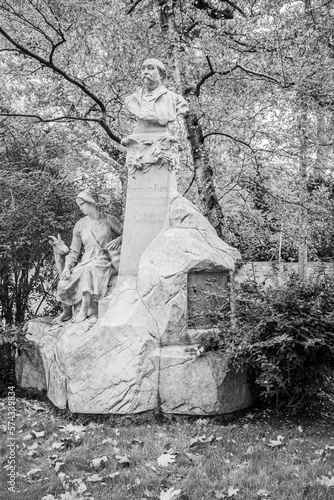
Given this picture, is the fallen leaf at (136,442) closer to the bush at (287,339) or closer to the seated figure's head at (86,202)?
the bush at (287,339)

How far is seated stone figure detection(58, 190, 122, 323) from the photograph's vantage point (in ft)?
22.5

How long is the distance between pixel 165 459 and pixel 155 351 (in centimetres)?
148

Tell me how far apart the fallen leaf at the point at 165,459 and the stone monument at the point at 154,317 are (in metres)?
1.14

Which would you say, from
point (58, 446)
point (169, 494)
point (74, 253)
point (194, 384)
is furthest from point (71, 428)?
point (74, 253)

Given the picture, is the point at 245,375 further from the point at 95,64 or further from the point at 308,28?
the point at 95,64

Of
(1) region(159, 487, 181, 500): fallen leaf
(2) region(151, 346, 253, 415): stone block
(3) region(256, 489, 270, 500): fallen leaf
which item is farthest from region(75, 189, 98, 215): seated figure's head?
(3) region(256, 489, 270, 500): fallen leaf

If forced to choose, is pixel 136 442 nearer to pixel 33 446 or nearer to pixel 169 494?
pixel 33 446

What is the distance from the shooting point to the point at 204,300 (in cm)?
605

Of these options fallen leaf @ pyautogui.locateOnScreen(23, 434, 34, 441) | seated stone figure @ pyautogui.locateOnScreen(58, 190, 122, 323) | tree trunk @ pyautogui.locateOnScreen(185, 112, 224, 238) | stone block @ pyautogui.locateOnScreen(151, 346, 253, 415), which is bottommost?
fallen leaf @ pyautogui.locateOnScreen(23, 434, 34, 441)

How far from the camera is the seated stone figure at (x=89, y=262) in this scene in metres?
6.86

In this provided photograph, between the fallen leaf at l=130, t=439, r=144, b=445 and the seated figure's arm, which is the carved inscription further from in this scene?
the fallen leaf at l=130, t=439, r=144, b=445

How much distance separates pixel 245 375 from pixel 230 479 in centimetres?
196

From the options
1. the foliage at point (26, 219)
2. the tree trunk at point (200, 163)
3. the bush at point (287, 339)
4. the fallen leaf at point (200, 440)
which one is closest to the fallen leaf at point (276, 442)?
the bush at point (287, 339)

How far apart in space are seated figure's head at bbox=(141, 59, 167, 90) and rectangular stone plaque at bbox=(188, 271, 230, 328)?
2665mm
